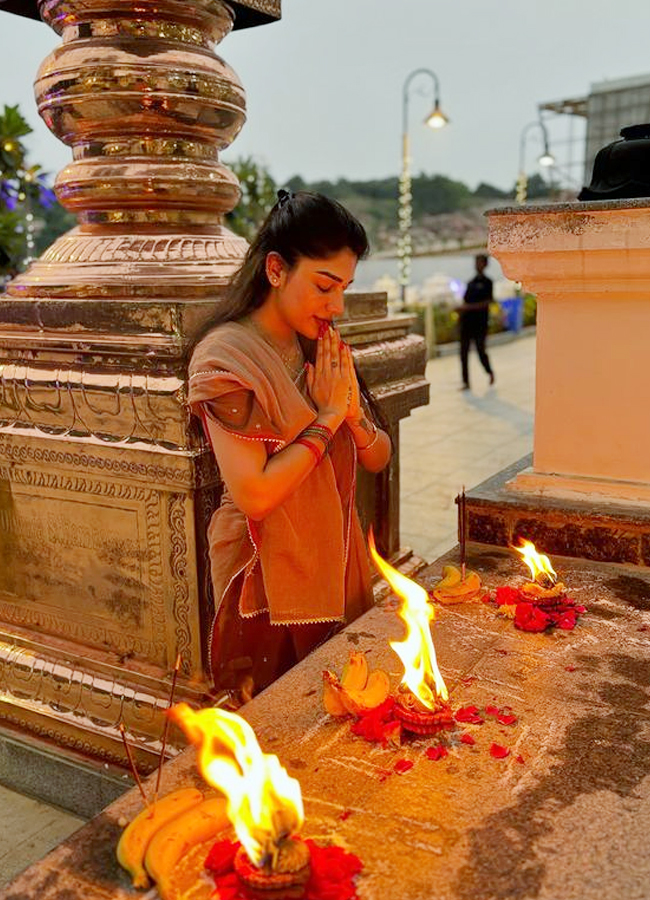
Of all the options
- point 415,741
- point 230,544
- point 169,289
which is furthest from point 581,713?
point 169,289

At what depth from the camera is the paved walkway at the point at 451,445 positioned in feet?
17.6

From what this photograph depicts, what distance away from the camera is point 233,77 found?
2773mm

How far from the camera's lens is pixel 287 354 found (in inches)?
79.6

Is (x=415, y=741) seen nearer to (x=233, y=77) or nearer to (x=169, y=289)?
(x=169, y=289)

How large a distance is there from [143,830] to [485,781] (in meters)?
0.53

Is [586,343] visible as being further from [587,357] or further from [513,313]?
[513,313]

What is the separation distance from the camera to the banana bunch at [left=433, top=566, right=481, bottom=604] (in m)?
1.99

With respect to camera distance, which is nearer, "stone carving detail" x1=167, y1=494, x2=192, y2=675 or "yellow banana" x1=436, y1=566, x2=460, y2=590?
"yellow banana" x1=436, y1=566, x2=460, y2=590

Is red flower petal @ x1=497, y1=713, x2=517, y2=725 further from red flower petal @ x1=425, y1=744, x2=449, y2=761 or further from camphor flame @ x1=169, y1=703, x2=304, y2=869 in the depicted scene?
camphor flame @ x1=169, y1=703, x2=304, y2=869

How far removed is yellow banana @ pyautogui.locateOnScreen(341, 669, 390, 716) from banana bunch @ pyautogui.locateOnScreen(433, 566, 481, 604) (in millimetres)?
520

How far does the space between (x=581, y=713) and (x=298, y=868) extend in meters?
0.70

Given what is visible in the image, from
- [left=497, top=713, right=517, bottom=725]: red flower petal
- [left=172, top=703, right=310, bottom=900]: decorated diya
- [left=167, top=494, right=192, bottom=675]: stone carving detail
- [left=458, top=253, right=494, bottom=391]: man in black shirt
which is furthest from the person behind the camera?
[left=458, top=253, right=494, bottom=391]: man in black shirt

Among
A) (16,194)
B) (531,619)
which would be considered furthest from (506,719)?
(16,194)

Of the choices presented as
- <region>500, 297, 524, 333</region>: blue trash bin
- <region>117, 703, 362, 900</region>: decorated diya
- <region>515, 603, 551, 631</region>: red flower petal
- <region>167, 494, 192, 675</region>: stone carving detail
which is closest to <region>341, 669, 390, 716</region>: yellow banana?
<region>117, 703, 362, 900</region>: decorated diya
